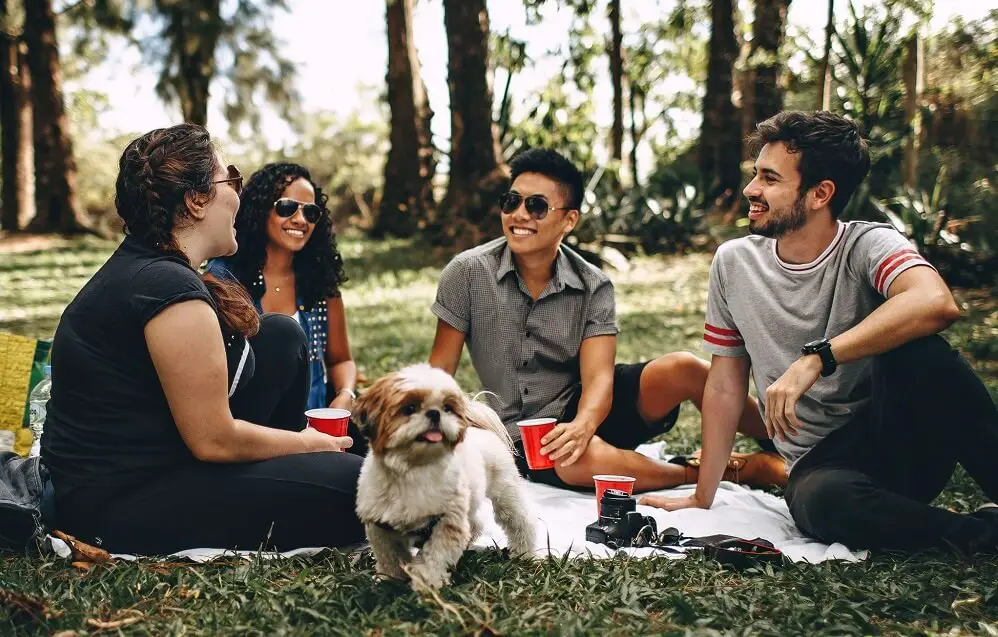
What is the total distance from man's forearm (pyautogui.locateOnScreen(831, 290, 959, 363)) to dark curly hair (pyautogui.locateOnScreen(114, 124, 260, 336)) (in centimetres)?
244

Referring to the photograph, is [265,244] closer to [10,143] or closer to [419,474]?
[419,474]

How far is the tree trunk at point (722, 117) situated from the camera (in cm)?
1595

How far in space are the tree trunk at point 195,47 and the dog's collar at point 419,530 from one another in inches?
713

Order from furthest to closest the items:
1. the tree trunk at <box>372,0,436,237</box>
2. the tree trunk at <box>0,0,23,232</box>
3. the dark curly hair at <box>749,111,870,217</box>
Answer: the tree trunk at <box>0,0,23,232</box>
the tree trunk at <box>372,0,436,237</box>
the dark curly hair at <box>749,111,870,217</box>

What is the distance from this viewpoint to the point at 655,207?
45.6 ft

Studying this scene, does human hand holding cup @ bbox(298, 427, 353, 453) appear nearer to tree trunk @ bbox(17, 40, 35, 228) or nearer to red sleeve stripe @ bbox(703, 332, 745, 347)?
red sleeve stripe @ bbox(703, 332, 745, 347)

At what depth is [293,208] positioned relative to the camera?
4609 millimetres

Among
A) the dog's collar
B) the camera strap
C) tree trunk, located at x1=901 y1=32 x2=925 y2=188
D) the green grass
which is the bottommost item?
the camera strap

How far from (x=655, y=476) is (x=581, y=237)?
8.27 meters

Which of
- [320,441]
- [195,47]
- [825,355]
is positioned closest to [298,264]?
[320,441]

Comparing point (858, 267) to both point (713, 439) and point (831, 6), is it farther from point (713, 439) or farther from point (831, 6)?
point (831, 6)

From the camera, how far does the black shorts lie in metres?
4.58

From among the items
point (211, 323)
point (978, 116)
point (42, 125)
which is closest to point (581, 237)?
point (978, 116)

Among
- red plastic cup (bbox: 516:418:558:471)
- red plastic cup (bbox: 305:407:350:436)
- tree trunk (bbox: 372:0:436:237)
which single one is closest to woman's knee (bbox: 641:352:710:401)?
red plastic cup (bbox: 516:418:558:471)
